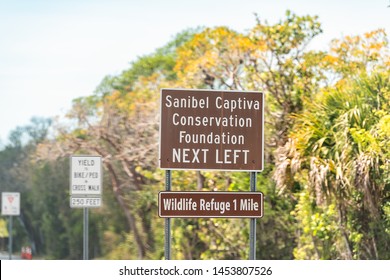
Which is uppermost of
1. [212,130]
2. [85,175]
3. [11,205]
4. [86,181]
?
[212,130]

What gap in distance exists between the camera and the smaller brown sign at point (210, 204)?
1323 cm

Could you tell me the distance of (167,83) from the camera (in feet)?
127

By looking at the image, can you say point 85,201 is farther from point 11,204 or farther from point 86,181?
point 11,204

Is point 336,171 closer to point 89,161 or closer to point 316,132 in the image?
point 316,132

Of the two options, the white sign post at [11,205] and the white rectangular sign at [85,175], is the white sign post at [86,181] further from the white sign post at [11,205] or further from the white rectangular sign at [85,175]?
the white sign post at [11,205]

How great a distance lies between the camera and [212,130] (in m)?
13.7

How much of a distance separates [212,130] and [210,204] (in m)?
1.10

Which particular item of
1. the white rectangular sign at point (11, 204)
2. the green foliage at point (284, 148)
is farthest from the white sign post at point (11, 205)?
the green foliage at point (284, 148)

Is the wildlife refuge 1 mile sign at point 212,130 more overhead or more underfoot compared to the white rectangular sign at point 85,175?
more overhead

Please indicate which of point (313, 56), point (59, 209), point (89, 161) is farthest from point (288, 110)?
point (59, 209)

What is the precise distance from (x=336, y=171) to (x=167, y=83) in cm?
1904

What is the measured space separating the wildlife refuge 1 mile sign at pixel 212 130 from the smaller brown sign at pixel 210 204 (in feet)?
1.43

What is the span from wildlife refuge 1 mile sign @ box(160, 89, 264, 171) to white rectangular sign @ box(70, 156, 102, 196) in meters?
4.26

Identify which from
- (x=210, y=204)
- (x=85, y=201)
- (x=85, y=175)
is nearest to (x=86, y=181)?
(x=85, y=175)
